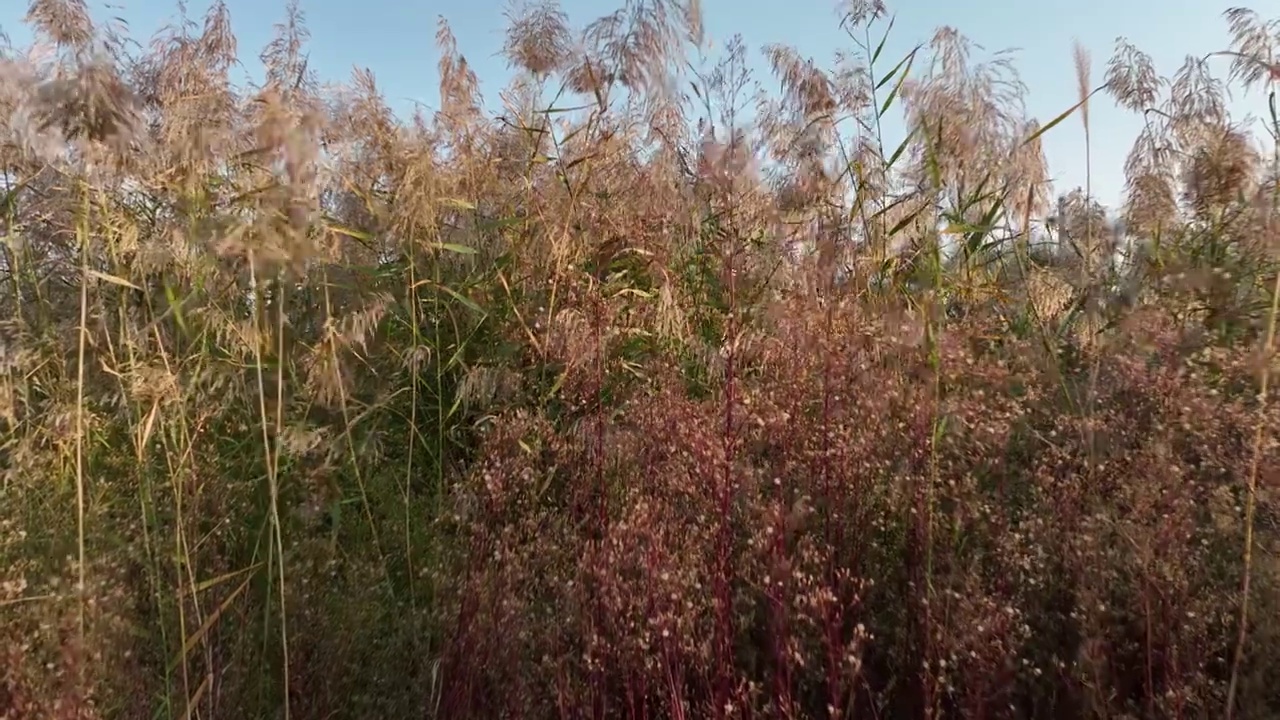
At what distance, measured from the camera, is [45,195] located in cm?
250

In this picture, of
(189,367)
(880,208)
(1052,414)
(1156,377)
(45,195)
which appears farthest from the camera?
(880,208)

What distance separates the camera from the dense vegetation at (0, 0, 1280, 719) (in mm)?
1569

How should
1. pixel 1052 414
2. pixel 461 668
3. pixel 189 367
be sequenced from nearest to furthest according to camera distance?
pixel 461 668, pixel 1052 414, pixel 189 367

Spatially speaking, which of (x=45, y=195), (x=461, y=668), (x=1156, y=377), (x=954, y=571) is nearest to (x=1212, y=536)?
(x=1156, y=377)

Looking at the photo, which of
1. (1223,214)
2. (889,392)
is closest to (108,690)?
(889,392)

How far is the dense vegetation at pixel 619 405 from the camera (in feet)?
5.15

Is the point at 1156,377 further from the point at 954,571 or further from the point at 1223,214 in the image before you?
the point at 1223,214

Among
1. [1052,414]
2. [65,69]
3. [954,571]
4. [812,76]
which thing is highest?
[812,76]

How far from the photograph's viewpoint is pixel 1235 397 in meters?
Result: 1.85

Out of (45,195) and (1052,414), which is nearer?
(1052,414)

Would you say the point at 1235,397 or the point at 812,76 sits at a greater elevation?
the point at 812,76

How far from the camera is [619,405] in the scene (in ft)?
8.03

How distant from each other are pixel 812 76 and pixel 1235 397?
171 centimetres

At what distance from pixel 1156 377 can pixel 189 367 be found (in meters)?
2.38
